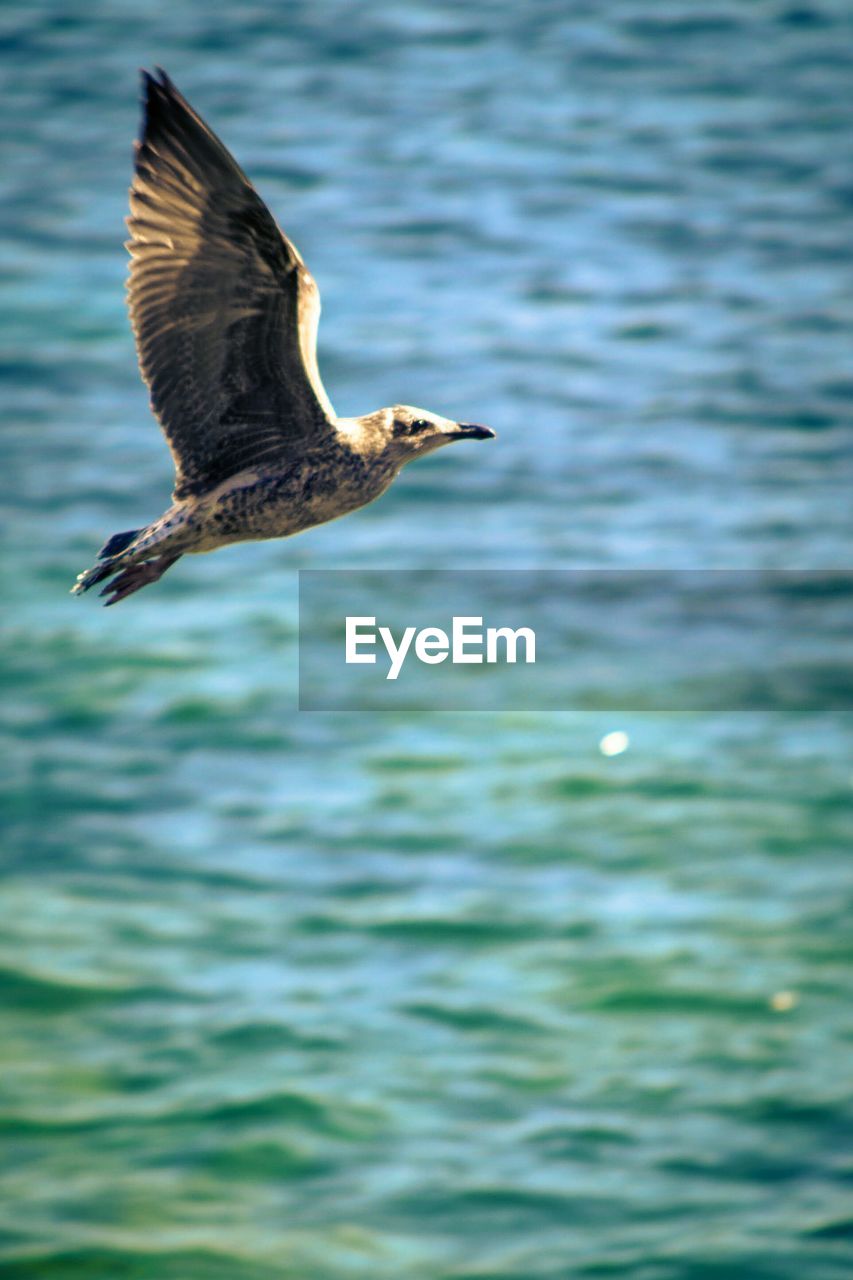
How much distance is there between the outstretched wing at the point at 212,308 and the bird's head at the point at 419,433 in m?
0.15

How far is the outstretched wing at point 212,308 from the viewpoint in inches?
155

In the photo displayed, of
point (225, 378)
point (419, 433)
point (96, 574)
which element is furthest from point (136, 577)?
point (225, 378)

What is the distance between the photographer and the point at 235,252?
4.31 metres

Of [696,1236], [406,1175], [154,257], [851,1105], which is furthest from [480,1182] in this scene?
[154,257]

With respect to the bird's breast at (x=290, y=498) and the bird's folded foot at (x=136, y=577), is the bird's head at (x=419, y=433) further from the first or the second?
the bird's folded foot at (x=136, y=577)

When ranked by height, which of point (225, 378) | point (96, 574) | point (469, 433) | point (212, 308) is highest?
point (212, 308)

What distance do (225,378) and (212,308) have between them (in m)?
0.27

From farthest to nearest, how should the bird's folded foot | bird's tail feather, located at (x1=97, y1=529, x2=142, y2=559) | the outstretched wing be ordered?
the outstretched wing < bird's tail feather, located at (x1=97, y1=529, x2=142, y2=559) < the bird's folded foot

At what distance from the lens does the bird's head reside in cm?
363

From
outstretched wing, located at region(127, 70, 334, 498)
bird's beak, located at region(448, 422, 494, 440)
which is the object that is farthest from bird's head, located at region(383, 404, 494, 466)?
outstretched wing, located at region(127, 70, 334, 498)

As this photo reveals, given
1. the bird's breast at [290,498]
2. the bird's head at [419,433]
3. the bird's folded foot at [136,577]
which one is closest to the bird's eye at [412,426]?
the bird's head at [419,433]

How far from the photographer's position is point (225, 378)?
13.5 ft

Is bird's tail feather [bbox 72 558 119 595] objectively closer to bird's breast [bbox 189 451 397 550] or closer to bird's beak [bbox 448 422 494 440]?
bird's breast [bbox 189 451 397 550]

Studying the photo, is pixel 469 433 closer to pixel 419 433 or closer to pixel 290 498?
pixel 419 433
